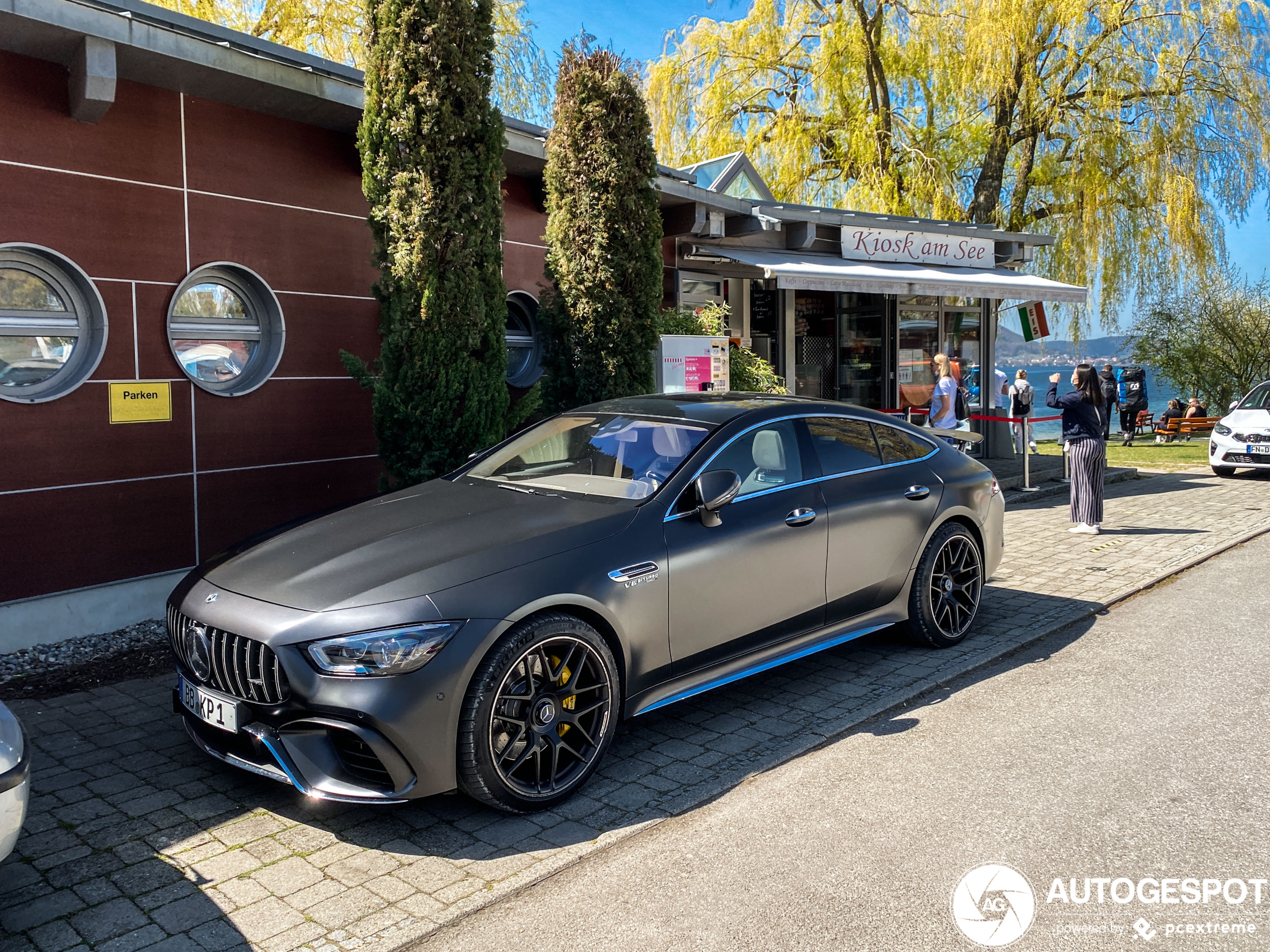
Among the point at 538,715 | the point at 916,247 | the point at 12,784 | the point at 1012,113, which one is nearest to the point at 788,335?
the point at 916,247

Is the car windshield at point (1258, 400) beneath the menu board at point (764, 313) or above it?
beneath

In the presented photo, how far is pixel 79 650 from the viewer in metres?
6.25

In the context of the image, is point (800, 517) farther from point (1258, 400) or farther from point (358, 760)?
point (1258, 400)

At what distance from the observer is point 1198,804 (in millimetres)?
3787

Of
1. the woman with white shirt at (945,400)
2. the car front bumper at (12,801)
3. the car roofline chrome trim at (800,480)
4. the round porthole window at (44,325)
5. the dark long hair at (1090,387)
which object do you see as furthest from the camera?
the woman with white shirt at (945,400)

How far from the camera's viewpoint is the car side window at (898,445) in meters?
5.77

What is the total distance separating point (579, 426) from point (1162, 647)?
386 cm

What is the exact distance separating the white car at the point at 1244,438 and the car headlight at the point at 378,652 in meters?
15.1

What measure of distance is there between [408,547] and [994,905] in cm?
255

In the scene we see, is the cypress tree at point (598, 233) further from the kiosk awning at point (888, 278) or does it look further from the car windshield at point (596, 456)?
the car windshield at point (596, 456)

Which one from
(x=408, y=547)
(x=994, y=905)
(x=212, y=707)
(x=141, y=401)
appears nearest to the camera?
(x=994, y=905)

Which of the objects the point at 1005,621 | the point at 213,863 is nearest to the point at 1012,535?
the point at 1005,621

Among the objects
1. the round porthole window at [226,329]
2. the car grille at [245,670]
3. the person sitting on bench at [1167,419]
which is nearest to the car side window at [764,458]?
the car grille at [245,670]

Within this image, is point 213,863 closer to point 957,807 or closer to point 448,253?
point 957,807
